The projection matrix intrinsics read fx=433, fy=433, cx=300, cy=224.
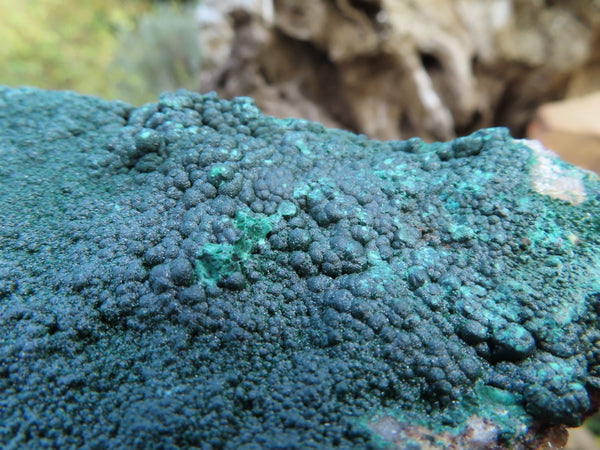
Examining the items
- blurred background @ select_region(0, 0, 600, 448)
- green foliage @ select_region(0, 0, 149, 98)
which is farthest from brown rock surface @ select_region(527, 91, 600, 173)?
green foliage @ select_region(0, 0, 149, 98)

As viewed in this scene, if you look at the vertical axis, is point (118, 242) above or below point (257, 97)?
below

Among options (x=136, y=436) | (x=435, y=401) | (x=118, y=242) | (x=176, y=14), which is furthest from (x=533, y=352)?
(x=176, y=14)

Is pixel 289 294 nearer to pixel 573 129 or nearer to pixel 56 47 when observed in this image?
pixel 573 129

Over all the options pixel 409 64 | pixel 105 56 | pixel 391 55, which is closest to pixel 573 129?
pixel 409 64

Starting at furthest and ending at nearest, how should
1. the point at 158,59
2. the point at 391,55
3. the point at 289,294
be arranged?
the point at 158,59 → the point at 391,55 → the point at 289,294

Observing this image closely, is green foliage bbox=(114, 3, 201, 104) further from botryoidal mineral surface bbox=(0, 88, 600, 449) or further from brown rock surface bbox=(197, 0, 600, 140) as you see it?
botryoidal mineral surface bbox=(0, 88, 600, 449)

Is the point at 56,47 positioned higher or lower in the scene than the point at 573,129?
higher

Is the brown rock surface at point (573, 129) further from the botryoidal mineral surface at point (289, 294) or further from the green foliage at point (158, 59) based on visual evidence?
the green foliage at point (158, 59)

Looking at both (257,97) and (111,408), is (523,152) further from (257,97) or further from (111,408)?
(257,97)
